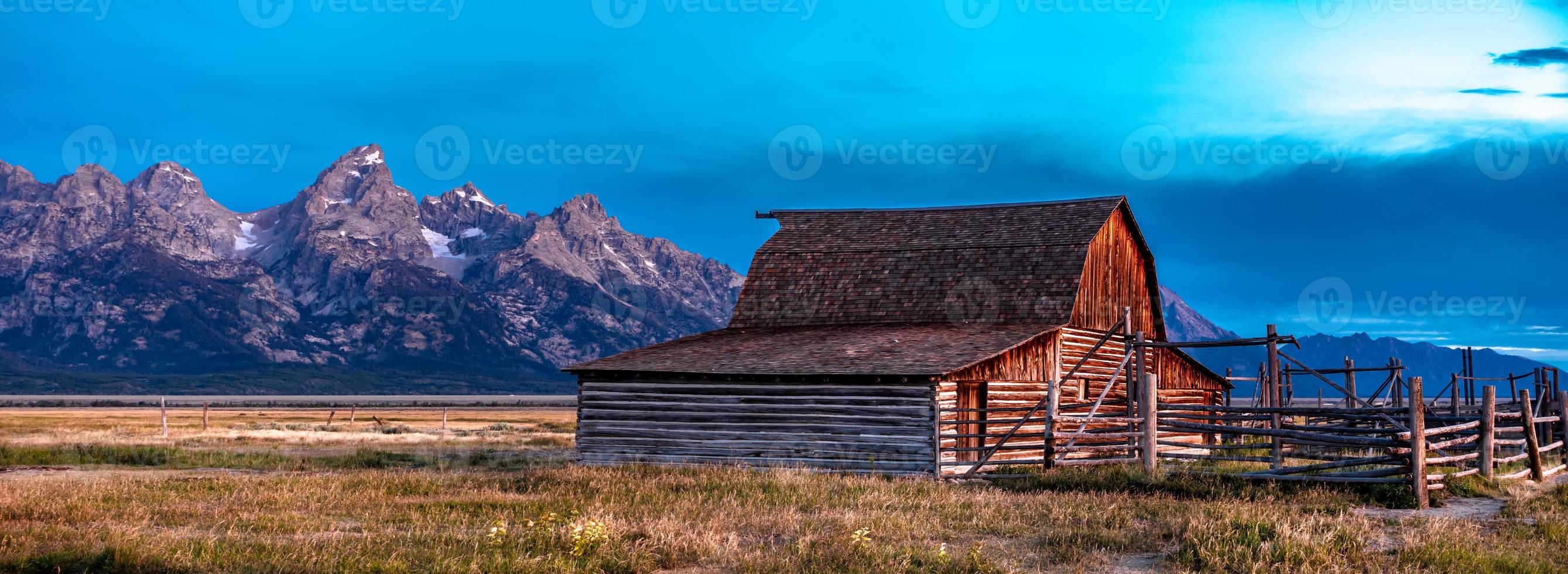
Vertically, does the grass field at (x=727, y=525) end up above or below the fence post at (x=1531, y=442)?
below

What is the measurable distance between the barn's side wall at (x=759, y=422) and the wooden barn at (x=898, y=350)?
0.03 meters

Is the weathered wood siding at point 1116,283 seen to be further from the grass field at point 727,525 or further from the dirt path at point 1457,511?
the dirt path at point 1457,511

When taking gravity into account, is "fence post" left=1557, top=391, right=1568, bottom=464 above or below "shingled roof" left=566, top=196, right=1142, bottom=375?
below

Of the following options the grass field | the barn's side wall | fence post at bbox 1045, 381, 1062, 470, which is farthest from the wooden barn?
the grass field

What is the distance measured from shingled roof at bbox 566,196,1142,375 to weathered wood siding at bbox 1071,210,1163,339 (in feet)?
1.62

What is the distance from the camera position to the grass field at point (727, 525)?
35.9 ft

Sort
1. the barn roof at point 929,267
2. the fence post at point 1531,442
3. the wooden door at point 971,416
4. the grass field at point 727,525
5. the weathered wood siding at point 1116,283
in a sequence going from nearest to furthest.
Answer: the grass field at point 727,525 < the fence post at point 1531,442 < the wooden door at point 971,416 < the barn roof at point 929,267 < the weathered wood siding at point 1116,283

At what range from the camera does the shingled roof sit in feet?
80.3

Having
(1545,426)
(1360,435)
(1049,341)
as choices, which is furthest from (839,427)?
(1545,426)

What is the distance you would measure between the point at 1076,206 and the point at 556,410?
72.1 m

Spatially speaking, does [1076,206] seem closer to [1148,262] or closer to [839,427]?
[1148,262]

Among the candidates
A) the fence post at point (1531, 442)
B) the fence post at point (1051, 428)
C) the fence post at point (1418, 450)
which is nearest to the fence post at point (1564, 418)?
the fence post at point (1531, 442)

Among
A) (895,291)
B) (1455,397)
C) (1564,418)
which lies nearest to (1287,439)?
(1564,418)

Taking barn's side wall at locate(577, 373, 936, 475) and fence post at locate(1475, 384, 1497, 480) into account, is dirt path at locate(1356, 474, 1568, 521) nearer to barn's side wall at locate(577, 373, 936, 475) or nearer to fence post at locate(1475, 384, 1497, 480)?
fence post at locate(1475, 384, 1497, 480)
